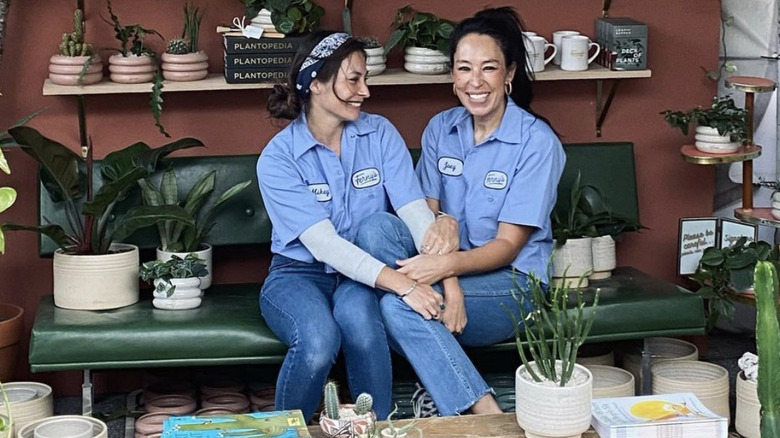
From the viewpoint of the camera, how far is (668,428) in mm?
2541

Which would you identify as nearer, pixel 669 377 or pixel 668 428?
pixel 668 428

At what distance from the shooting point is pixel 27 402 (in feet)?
11.3

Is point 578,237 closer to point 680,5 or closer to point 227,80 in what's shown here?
point 680,5

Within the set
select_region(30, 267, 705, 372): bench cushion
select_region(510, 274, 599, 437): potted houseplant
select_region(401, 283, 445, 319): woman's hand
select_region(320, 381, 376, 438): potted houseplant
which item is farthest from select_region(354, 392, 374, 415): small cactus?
select_region(30, 267, 705, 372): bench cushion

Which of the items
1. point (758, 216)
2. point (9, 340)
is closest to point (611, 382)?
point (758, 216)

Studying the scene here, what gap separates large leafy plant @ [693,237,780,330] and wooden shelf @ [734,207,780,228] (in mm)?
71

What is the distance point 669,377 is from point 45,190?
1991 mm

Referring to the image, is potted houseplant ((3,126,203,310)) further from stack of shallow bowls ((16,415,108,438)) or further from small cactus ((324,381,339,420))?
small cactus ((324,381,339,420))

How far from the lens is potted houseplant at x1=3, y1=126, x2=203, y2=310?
3.58 metres

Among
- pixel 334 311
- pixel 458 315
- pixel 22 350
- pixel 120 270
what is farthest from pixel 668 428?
pixel 22 350

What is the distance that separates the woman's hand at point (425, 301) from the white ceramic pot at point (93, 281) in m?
0.89

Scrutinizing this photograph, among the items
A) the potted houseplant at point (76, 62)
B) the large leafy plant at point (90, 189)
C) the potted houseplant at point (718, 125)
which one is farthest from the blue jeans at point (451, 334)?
the potted houseplant at point (76, 62)

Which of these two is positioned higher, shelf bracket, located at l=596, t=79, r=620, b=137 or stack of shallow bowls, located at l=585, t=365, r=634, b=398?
shelf bracket, located at l=596, t=79, r=620, b=137

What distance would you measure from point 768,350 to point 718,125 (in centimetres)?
227
